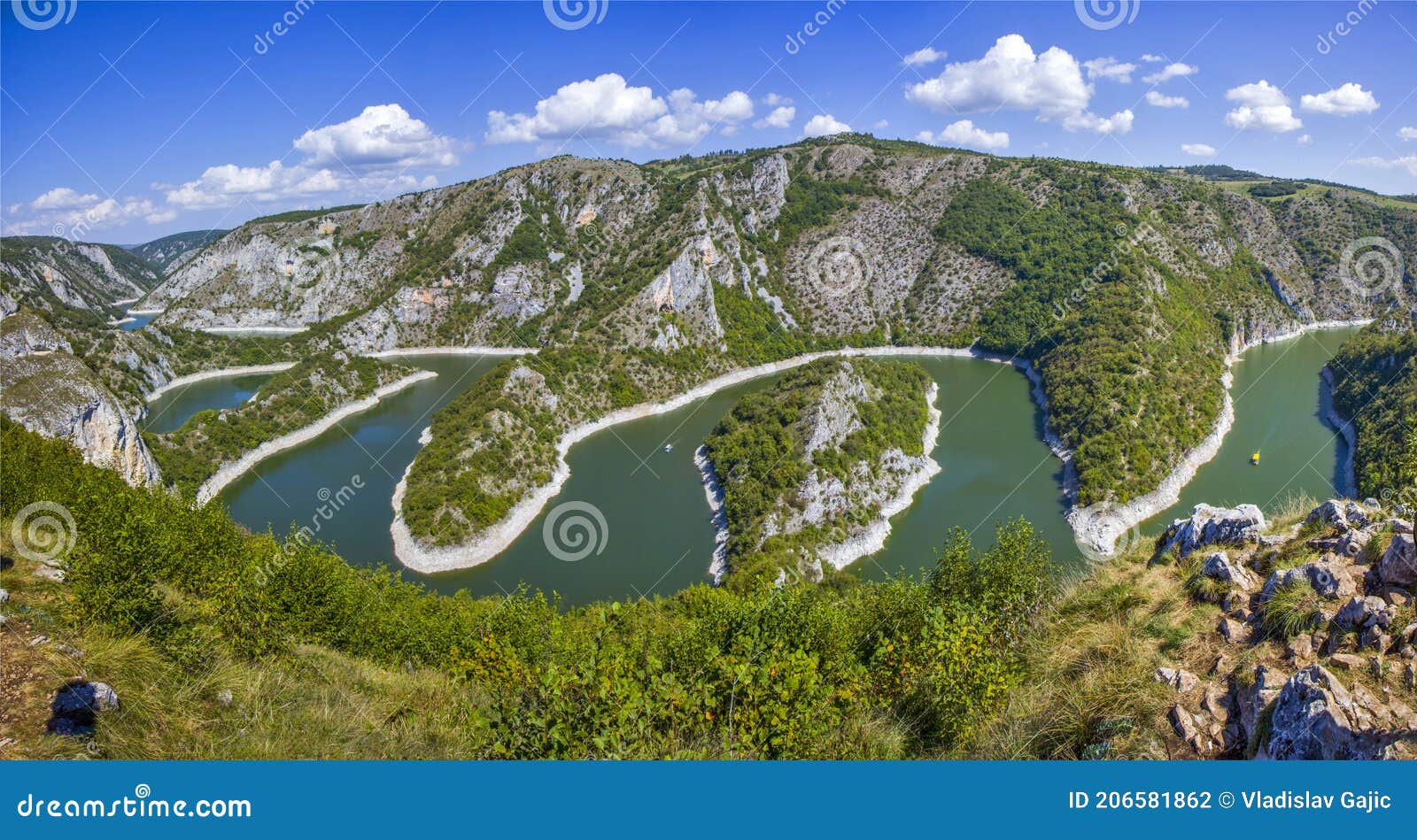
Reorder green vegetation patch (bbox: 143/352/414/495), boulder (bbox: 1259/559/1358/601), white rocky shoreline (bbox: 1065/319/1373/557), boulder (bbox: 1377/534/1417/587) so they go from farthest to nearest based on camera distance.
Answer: green vegetation patch (bbox: 143/352/414/495)
white rocky shoreline (bbox: 1065/319/1373/557)
boulder (bbox: 1259/559/1358/601)
boulder (bbox: 1377/534/1417/587)

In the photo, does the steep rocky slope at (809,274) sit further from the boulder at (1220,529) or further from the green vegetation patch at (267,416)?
the boulder at (1220,529)

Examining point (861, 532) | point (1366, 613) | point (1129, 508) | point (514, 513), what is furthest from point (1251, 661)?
point (514, 513)

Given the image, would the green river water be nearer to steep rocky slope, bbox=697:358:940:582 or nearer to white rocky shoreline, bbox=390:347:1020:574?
white rocky shoreline, bbox=390:347:1020:574

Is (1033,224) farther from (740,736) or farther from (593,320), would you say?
(740,736)

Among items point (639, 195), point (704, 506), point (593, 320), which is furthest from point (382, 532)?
point (639, 195)

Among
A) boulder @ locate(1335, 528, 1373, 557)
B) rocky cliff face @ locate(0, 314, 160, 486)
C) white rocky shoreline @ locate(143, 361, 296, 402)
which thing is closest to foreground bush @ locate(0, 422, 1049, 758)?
boulder @ locate(1335, 528, 1373, 557)
